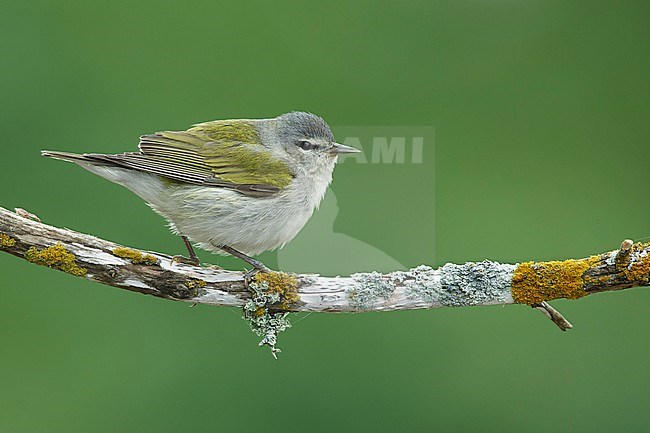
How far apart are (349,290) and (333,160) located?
106 cm

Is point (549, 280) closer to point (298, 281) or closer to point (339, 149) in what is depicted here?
point (298, 281)

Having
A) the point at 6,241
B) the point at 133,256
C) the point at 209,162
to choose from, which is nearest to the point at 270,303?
the point at 133,256

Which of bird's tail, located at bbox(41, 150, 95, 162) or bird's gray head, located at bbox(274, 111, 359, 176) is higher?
bird's gray head, located at bbox(274, 111, 359, 176)

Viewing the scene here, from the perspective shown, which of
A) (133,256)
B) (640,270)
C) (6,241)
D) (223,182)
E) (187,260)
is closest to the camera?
(640,270)

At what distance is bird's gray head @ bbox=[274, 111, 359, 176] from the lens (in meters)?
4.29

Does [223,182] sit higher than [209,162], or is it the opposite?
[209,162]

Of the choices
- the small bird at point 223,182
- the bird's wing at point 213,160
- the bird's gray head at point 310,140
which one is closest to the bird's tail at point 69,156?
the small bird at point 223,182

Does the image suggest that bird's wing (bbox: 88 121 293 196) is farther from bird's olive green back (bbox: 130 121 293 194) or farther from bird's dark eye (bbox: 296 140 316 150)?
bird's dark eye (bbox: 296 140 316 150)

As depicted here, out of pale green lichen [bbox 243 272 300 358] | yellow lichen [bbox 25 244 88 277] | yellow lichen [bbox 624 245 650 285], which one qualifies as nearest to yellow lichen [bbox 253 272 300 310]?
pale green lichen [bbox 243 272 300 358]

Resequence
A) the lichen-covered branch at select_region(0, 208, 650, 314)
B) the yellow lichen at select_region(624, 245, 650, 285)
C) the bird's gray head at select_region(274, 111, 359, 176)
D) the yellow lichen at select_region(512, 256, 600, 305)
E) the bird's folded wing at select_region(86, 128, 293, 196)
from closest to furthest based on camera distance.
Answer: the yellow lichen at select_region(624, 245, 650, 285), the yellow lichen at select_region(512, 256, 600, 305), the lichen-covered branch at select_region(0, 208, 650, 314), the bird's folded wing at select_region(86, 128, 293, 196), the bird's gray head at select_region(274, 111, 359, 176)

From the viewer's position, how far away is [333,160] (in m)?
4.37

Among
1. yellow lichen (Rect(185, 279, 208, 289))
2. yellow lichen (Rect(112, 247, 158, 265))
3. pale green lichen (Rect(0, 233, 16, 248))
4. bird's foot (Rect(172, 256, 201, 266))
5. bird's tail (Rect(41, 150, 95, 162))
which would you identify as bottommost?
yellow lichen (Rect(185, 279, 208, 289))

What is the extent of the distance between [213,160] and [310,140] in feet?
1.76

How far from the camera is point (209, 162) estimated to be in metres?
4.06
